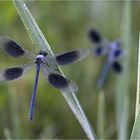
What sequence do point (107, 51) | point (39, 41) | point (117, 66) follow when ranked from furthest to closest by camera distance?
point (107, 51) → point (117, 66) → point (39, 41)

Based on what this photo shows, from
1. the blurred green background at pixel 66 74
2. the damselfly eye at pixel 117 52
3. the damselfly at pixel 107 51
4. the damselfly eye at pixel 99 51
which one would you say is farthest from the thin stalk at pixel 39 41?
the damselfly eye at pixel 99 51

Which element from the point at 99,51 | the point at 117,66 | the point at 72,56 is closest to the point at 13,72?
the point at 72,56

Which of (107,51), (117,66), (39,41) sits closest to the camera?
(39,41)

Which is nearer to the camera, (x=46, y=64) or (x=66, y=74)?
(x=46, y=64)

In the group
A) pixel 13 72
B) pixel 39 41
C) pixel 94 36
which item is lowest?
pixel 94 36

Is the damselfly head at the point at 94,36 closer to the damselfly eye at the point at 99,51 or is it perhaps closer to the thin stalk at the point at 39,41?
the damselfly eye at the point at 99,51

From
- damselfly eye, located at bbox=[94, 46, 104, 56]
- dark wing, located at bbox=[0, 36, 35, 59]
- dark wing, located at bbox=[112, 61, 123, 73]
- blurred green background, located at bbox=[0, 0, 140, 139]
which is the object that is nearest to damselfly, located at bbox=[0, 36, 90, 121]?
dark wing, located at bbox=[0, 36, 35, 59]

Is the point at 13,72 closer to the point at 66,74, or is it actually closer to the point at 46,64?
the point at 46,64
